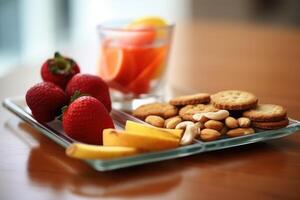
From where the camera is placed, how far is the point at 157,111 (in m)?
1.05

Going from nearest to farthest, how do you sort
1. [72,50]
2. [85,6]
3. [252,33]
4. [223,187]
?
[223,187]
[72,50]
[252,33]
[85,6]

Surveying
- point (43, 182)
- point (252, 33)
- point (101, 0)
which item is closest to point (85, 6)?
point (101, 0)

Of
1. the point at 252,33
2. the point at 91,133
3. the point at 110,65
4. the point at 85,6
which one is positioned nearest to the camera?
the point at 91,133

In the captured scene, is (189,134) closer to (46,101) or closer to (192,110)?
(192,110)

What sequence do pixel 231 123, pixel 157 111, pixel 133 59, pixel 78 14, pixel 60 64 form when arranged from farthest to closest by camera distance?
pixel 78 14, pixel 133 59, pixel 60 64, pixel 157 111, pixel 231 123

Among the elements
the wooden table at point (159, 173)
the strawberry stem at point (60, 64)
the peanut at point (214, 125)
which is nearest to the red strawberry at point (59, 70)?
the strawberry stem at point (60, 64)

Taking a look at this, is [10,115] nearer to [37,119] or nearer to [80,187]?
[37,119]

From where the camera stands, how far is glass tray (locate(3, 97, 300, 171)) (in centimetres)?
82

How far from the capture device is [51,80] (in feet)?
3.73

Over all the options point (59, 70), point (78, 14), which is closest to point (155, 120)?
point (59, 70)

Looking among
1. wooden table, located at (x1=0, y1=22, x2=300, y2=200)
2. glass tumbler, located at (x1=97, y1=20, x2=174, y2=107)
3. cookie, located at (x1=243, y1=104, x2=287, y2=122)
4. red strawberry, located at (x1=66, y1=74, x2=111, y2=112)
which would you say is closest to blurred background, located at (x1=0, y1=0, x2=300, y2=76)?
glass tumbler, located at (x1=97, y1=20, x2=174, y2=107)

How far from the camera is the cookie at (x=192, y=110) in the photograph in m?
0.99

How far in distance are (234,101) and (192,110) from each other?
7 centimetres

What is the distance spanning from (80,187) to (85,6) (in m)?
3.48
